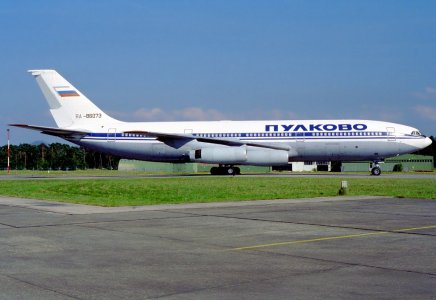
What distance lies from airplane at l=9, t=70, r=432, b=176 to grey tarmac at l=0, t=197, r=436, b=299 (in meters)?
28.5

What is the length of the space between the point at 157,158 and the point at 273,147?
1054 centimetres

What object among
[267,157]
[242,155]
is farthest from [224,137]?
[267,157]

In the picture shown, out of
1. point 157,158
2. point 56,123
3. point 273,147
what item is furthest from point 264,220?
point 56,123

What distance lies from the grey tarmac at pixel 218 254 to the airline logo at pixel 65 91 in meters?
33.1

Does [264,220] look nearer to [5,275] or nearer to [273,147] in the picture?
[5,275]

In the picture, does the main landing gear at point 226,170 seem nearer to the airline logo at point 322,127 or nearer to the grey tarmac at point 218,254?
the airline logo at point 322,127

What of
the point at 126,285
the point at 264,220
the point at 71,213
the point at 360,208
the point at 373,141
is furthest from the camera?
the point at 373,141

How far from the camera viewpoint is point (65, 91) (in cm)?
4797

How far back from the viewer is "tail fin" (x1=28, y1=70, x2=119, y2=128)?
156 ft

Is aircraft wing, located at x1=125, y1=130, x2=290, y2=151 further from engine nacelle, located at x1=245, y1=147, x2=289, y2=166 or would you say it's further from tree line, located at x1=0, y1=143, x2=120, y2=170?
tree line, located at x1=0, y1=143, x2=120, y2=170

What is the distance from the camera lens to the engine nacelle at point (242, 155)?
4441cm

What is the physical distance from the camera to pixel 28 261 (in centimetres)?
851

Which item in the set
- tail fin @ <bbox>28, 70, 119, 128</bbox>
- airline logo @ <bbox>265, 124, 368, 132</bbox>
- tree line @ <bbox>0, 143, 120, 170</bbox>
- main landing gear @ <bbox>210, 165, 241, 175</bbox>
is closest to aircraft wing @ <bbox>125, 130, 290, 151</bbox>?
airline logo @ <bbox>265, 124, 368, 132</bbox>

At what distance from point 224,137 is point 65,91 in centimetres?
1508
